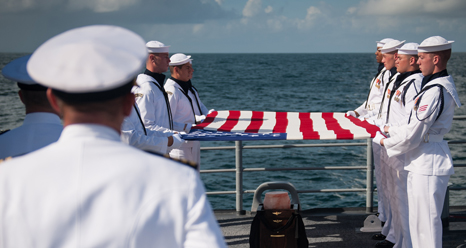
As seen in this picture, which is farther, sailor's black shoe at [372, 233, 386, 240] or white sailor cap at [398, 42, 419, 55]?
sailor's black shoe at [372, 233, 386, 240]

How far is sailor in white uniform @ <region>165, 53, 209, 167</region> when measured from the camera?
514 centimetres

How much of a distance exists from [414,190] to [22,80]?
298 centimetres

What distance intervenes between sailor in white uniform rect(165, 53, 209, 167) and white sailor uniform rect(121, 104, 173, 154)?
46.8 inches

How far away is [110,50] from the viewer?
107 centimetres

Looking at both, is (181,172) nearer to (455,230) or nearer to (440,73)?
(440,73)

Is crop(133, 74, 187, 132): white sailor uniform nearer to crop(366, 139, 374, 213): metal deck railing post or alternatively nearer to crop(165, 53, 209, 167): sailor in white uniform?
crop(165, 53, 209, 167): sailor in white uniform

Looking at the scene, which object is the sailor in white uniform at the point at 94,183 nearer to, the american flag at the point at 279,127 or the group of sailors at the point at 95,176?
the group of sailors at the point at 95,176

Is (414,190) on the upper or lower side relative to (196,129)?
lower

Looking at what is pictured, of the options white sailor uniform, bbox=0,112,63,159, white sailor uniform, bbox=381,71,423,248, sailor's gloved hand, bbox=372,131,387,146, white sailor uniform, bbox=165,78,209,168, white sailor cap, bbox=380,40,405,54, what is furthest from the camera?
white sailor uniform, bbox=165,78,209,168

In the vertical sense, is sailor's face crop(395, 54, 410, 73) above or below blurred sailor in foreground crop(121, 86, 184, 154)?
above

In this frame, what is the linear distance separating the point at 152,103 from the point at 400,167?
91.5 inches

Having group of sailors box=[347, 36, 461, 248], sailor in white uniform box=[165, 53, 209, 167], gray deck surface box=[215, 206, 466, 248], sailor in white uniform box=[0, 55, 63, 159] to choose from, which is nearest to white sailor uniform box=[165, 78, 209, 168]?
sailor in white uniform box=[165, 53, 209, 167]

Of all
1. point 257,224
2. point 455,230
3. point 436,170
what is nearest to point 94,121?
point 257,224

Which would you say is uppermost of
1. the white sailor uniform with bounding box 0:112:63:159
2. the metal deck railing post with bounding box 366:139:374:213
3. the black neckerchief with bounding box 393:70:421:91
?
the black neckerchief with bounding box 393:70:421:91
